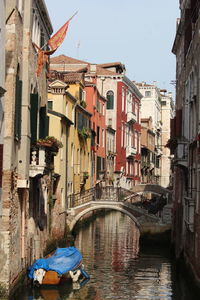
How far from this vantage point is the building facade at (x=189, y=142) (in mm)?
18922

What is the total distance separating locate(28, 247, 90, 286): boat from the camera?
59.8 feet

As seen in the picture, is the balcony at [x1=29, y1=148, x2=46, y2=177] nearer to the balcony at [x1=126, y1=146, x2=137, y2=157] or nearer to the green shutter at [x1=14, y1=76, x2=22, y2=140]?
the green shutter at [x1=14, y1=76, x2=22, y2=140]

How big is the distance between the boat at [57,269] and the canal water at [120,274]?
0.29 meters

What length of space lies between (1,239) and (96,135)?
28730 millimetres

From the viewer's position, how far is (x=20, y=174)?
54.6 ft

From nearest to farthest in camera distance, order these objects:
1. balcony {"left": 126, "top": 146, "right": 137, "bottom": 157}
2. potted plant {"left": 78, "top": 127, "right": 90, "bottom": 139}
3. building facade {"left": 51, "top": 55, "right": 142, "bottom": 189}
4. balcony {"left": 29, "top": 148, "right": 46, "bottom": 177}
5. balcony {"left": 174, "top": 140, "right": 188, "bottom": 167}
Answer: balcony {"left": 29, "top": 148, "right": 46, "bottom": 177}, balcony {"left": 174, "top": 140, "right": 188, "bottom": 167}, potted plant {"left": 78, "top": 127, "right": 90, "bottom": 139}, building facade {"left": 51, "top": 55, "right": 142, "bottom": 189}, balcony {"left": 126, "top": 146, "right": 137, "bottom": 157}

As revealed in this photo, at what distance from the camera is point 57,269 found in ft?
62.3

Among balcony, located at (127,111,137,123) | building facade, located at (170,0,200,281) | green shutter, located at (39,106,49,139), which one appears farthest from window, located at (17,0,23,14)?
Result: balcony, located at (127,111,137,123)

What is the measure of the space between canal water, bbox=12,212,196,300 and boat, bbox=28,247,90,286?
0.96 ft

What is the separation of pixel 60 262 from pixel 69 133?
14092 mm

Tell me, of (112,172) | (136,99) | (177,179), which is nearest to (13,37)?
(177,179)

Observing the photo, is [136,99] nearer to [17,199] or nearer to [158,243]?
[158,243]

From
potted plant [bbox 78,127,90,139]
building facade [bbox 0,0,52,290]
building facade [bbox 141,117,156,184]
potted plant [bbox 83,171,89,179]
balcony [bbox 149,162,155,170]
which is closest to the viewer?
building facade [bbox 0,0,52,290]

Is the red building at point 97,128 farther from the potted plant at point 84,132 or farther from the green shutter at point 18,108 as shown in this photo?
the green shutter at point 18,108
